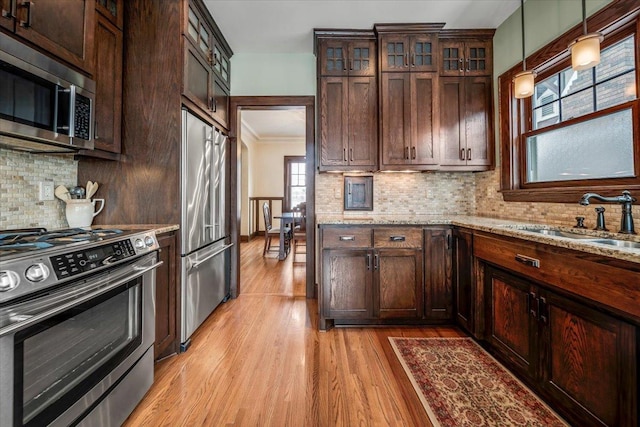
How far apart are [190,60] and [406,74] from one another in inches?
73.8

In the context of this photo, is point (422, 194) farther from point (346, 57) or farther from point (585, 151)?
point (346, 57)

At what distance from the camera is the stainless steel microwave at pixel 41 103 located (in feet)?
4.12

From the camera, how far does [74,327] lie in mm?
1154

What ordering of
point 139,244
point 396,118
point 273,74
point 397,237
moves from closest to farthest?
point 139,244 → point 397,237 → point 396,118 → point 273,74

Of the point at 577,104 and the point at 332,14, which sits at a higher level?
the point at 332,14

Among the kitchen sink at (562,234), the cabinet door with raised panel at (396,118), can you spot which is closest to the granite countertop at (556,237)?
the kitchen sink at (562,234)

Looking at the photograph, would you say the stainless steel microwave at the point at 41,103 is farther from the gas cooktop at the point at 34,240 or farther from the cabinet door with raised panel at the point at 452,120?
the cabinet door with raised panel at the point at 452,120

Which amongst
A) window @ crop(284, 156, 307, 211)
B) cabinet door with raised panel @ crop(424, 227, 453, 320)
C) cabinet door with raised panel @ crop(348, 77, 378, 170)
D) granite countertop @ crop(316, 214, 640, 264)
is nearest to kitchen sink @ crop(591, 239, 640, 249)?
granite countertop @ crop(316, 214, 640, 264)

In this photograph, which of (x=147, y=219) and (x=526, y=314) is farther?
(x=147, y=219)

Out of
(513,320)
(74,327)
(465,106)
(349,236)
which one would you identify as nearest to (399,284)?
(349,236)

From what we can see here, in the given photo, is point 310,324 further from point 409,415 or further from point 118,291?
point 118,291

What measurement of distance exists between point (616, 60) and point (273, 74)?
9.14 feet

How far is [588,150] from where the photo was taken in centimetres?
198

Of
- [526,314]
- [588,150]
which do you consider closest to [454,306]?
[526,314]
